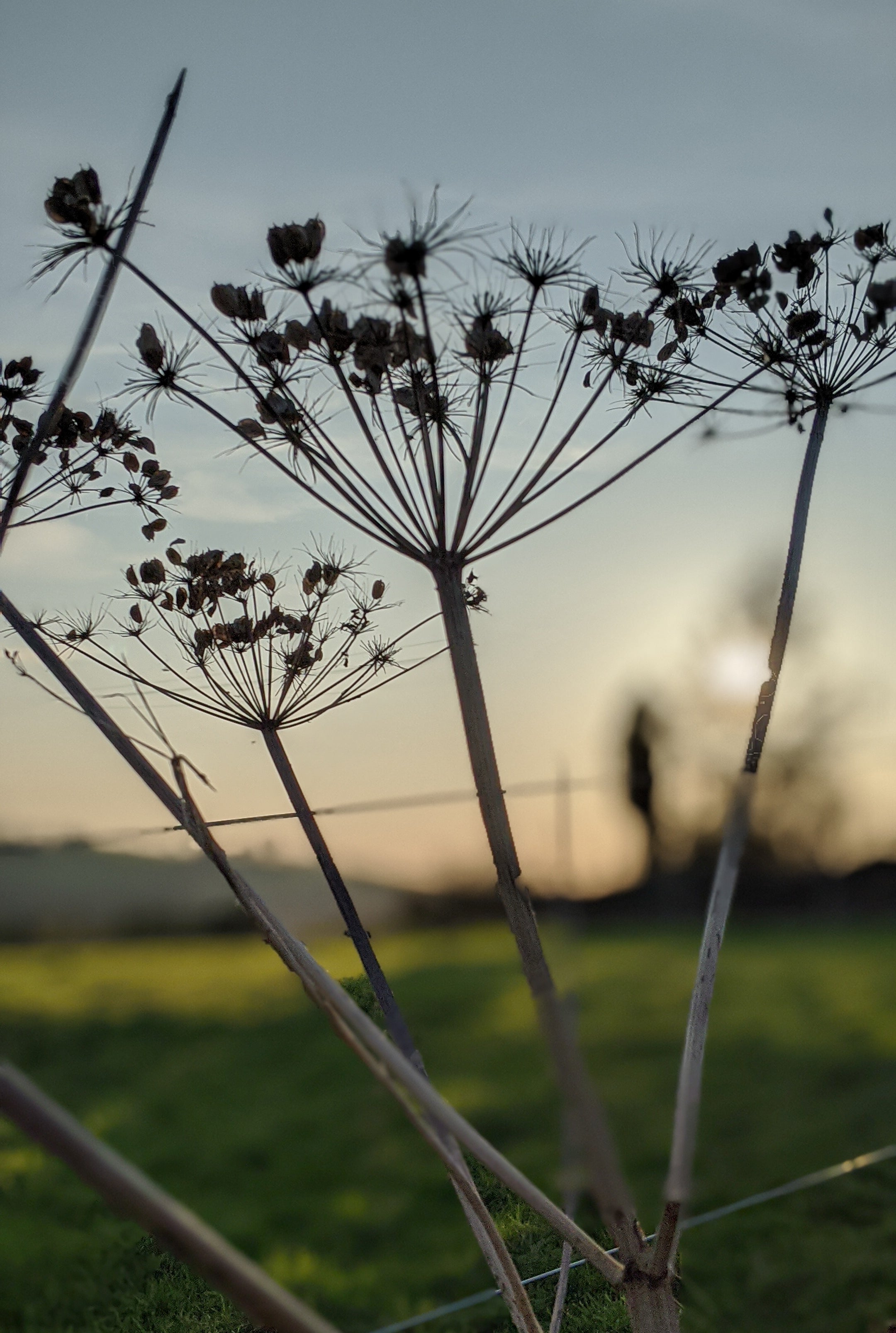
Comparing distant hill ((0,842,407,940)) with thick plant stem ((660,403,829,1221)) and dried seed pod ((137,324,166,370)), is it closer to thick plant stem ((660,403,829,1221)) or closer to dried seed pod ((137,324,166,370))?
thick plant stem ((660,403,829,1221))

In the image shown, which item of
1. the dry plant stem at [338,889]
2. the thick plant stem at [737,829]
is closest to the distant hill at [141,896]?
the dry plant stem at [338,889]

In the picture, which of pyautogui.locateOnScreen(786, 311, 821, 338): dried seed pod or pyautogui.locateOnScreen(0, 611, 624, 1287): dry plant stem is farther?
pyautogui.locateOnScreen(786, 311, 821, 338): dried seed pod

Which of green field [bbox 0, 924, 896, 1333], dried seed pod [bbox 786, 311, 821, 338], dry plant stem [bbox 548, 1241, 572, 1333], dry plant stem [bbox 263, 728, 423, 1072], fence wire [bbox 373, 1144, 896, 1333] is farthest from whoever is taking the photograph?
green field [bbox 0, 924, 896, 1333]

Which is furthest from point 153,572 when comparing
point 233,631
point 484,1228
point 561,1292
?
point 561,1292

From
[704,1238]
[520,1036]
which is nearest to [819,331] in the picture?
[704,1238]

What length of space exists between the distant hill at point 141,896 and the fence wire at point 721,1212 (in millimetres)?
818

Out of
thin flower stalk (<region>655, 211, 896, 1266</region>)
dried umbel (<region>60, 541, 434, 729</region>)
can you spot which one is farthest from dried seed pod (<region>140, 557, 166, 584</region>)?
thin flower stalk (<region>655, 211, 896, 1266</region>)

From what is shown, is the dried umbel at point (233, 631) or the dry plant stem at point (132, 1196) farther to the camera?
the dried umbel at point (233, 631)

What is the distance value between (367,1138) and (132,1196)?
2950 millimetres

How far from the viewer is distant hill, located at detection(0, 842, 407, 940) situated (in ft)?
6.65

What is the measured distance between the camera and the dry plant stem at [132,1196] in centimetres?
73

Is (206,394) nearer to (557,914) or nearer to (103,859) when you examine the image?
(557,914)

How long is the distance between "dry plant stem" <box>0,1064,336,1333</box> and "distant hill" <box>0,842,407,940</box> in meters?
0.85

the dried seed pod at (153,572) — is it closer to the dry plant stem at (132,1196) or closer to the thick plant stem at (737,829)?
the thick plant stem at (737,829)
